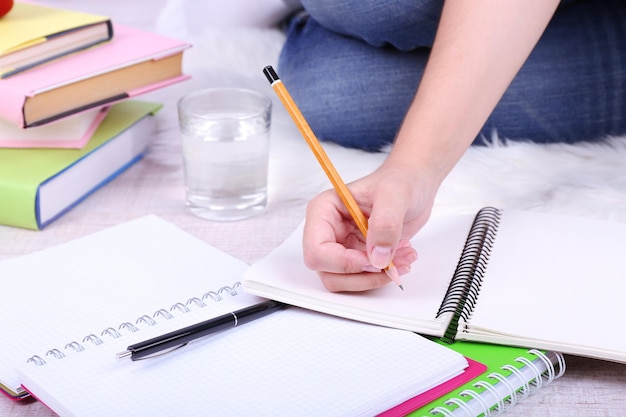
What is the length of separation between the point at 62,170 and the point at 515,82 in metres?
0.66

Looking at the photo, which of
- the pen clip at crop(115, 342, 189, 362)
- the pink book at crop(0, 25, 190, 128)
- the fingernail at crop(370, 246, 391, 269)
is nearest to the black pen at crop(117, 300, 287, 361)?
the pen clip at crop(115, 342, 189, 362)

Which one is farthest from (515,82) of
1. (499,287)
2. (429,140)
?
(499,287)

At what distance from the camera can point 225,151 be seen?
1069 millimetres

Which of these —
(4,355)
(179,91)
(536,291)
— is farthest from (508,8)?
(179,91)

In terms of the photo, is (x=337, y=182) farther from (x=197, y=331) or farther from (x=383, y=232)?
(x=197, y=331)

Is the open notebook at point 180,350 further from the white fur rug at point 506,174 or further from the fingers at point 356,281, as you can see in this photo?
the white fur rug at point 506,174

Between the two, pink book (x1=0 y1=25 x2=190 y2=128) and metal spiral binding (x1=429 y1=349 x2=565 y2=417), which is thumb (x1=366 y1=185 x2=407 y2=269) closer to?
metal spiral binding (x1=429 y1=349 x2=565 y2=417)

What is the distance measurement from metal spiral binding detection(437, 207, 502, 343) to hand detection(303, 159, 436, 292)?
5 centimetres

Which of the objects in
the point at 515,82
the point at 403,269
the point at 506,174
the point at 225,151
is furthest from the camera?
the point at 515,82

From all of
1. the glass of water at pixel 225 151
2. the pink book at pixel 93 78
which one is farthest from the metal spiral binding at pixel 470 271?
the pink book at pixel 93 78

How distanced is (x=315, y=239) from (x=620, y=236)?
0.35 meters

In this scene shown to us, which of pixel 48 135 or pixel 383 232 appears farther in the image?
pixel 48 135

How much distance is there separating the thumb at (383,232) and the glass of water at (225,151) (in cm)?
34

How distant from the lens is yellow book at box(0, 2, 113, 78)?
1091mm
